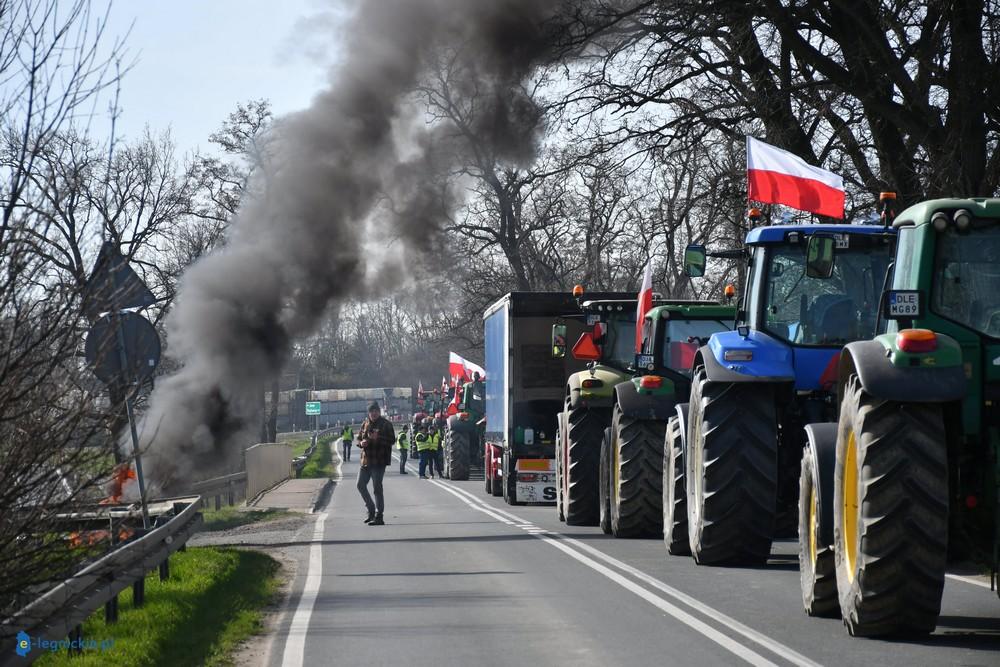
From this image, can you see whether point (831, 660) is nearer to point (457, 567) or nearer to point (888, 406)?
→ point (888, 406)

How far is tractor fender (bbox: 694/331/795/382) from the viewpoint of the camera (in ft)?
37.4

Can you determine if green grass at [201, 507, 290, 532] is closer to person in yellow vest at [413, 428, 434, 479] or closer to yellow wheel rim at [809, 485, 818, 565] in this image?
yellow wheel rim at [809, 485, 818, 565]

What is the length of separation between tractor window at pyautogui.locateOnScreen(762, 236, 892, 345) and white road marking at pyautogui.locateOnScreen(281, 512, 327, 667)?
14.3 ft

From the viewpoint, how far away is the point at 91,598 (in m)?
7.78

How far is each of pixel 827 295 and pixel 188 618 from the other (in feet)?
18.5

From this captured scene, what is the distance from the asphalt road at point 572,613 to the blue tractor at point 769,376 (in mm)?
520

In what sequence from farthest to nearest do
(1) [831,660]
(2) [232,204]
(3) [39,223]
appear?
(2) [232,204] → (1) [831,660] → (3) [39,223]

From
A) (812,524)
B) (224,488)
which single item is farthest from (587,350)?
(812,524)

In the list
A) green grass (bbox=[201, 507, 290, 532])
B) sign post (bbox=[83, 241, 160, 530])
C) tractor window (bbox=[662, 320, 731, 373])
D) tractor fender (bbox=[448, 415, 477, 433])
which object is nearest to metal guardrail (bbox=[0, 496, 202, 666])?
sign post (bbox=[83, 241, 160, 530])

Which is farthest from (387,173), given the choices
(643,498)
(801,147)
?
(643,498)

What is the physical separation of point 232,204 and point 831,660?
28.7 m

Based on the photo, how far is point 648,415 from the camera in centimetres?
1554

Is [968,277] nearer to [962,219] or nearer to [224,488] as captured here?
[962,219]

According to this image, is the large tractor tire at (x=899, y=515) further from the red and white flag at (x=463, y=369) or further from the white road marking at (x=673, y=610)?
the red and white flag at (x=463, y=369)
